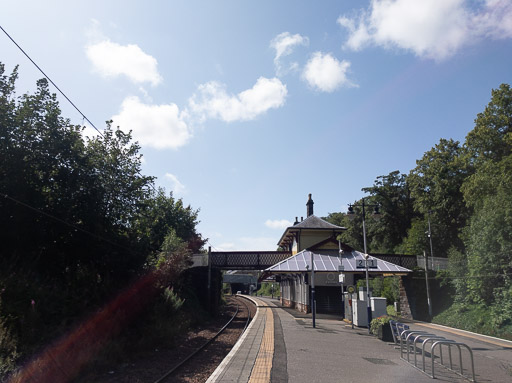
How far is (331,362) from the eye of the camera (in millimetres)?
10148

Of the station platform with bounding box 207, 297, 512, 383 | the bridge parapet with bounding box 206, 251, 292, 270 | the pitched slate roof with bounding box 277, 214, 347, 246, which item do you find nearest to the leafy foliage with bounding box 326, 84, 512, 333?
the station platform with bounding box 207, 297, 512, 383

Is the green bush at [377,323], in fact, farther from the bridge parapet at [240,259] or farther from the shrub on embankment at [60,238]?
the bridge parapet at [240,259]

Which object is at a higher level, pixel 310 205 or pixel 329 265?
pixel 310 205

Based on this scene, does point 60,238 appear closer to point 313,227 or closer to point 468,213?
point 313,227

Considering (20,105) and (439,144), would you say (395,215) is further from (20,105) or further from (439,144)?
(20,105)

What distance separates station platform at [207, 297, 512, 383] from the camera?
8.43m

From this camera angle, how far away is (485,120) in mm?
31312

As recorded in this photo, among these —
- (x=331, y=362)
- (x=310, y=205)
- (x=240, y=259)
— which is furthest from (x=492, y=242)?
(x=310, y=205)

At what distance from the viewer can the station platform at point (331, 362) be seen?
8.43m

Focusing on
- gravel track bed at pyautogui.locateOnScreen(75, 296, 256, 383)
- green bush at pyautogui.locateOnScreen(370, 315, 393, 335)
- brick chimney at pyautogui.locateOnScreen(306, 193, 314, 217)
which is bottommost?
gravel track bed at pyautogui.locateOnScreen(75, 296, 256, 383)

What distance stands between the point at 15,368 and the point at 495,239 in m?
21.5

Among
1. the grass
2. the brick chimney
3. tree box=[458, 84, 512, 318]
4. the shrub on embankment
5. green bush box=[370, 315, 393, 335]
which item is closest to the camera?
the shrub on embankment

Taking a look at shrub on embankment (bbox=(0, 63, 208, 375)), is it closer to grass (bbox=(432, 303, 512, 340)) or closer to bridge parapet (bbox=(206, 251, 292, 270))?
bridge parapet (bbox=(206, 251, 292, 270))

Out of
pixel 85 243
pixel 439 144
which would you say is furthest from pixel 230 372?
pixel 439 144
